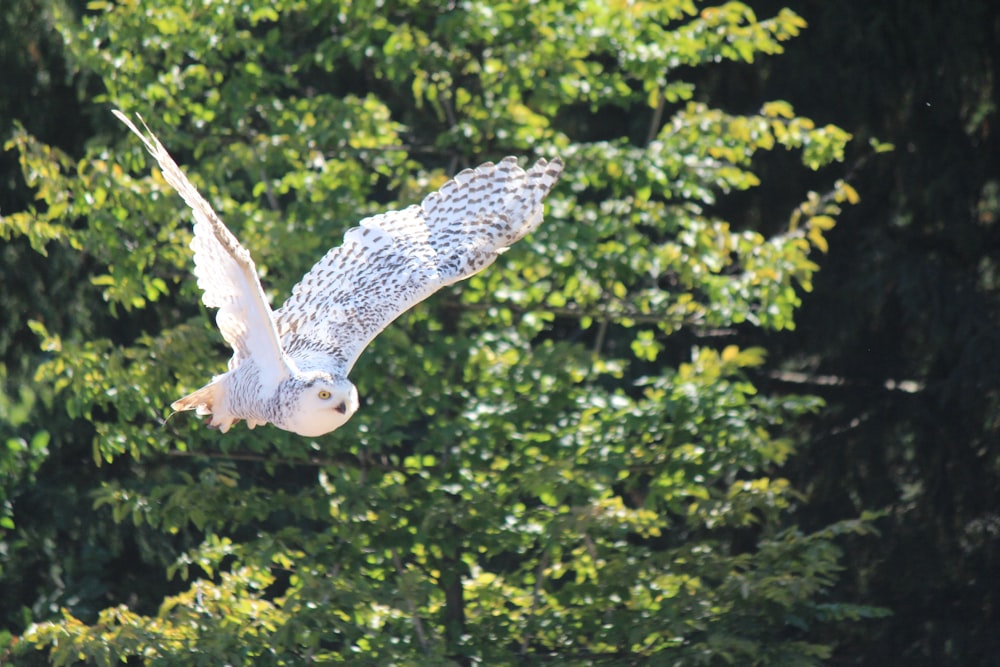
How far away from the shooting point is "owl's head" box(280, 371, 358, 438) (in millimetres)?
4773


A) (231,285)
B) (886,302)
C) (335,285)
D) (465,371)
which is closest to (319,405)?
(231,285)

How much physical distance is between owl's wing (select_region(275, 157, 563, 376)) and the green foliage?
28cm

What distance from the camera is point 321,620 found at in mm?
5773

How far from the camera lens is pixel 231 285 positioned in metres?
4.91

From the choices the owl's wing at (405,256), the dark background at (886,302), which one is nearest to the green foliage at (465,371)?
the owl's wing at (405,256)

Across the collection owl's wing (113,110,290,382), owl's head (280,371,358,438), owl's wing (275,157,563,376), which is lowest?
owl's head (280,371,358,438)

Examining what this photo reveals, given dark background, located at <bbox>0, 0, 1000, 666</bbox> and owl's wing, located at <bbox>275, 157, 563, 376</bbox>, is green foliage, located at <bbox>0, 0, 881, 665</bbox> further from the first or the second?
dark background, located at <bbox>0, 0, 1000, 666</bbox>

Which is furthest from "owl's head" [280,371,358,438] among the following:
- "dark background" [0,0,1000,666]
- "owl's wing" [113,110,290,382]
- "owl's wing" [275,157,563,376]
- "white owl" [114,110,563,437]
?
"dark background" [0,0,1000,666]

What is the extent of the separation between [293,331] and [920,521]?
4.37 m

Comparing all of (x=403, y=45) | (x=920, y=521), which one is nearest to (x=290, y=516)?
(x=403, y=45)

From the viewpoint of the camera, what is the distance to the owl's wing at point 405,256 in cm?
555

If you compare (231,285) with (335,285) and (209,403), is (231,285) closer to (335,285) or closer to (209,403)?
(209,403)

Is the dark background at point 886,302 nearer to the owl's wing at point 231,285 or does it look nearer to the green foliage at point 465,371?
the green foliage at point 465,371

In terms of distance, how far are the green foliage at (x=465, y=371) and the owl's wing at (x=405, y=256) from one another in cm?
28
